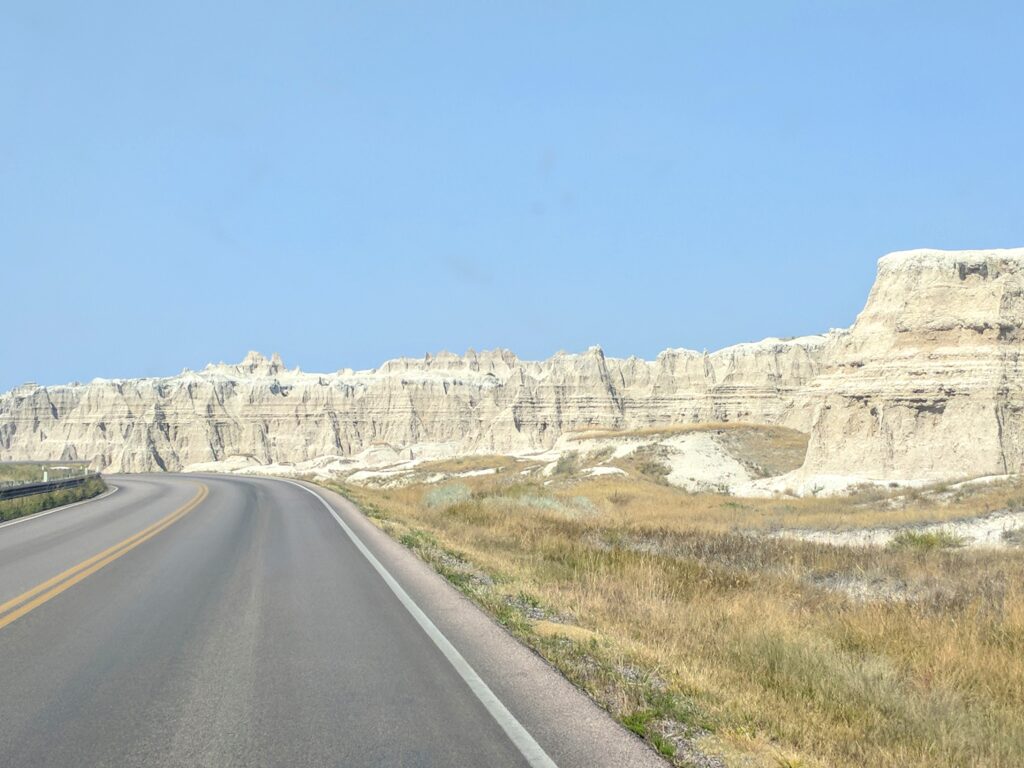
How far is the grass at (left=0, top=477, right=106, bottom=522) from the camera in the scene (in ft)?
85.7

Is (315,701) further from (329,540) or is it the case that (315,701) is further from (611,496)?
(611,496)

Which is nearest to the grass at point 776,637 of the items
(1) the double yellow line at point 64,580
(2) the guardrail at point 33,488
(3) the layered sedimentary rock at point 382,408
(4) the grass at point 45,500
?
(1) the double yellow line at point 64,580

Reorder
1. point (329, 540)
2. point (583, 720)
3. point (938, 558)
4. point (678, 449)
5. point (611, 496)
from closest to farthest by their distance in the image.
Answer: point (583, 720), point (938, 558), point (329, 540), point (611, 496), point (678, 449)

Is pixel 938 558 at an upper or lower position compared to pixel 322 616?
lower

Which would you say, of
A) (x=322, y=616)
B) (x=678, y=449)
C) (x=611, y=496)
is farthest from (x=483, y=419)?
(x=322, y=616)

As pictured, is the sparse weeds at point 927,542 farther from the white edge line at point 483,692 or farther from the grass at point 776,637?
the white edge line at point 483,692

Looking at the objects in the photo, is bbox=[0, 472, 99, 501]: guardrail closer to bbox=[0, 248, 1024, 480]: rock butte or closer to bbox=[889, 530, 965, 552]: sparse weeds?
bbox=[889, 530, 965, 552]: sparse weeds

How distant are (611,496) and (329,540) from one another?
21416 mm

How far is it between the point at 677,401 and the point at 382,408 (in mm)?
55915

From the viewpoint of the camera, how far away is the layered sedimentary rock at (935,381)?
38719 millimetres

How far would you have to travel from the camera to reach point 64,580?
12211mm

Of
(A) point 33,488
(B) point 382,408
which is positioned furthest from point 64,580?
(B) point 382,408

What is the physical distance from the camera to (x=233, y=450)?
490 feet

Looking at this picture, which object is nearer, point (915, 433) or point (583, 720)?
point (583, 720)
